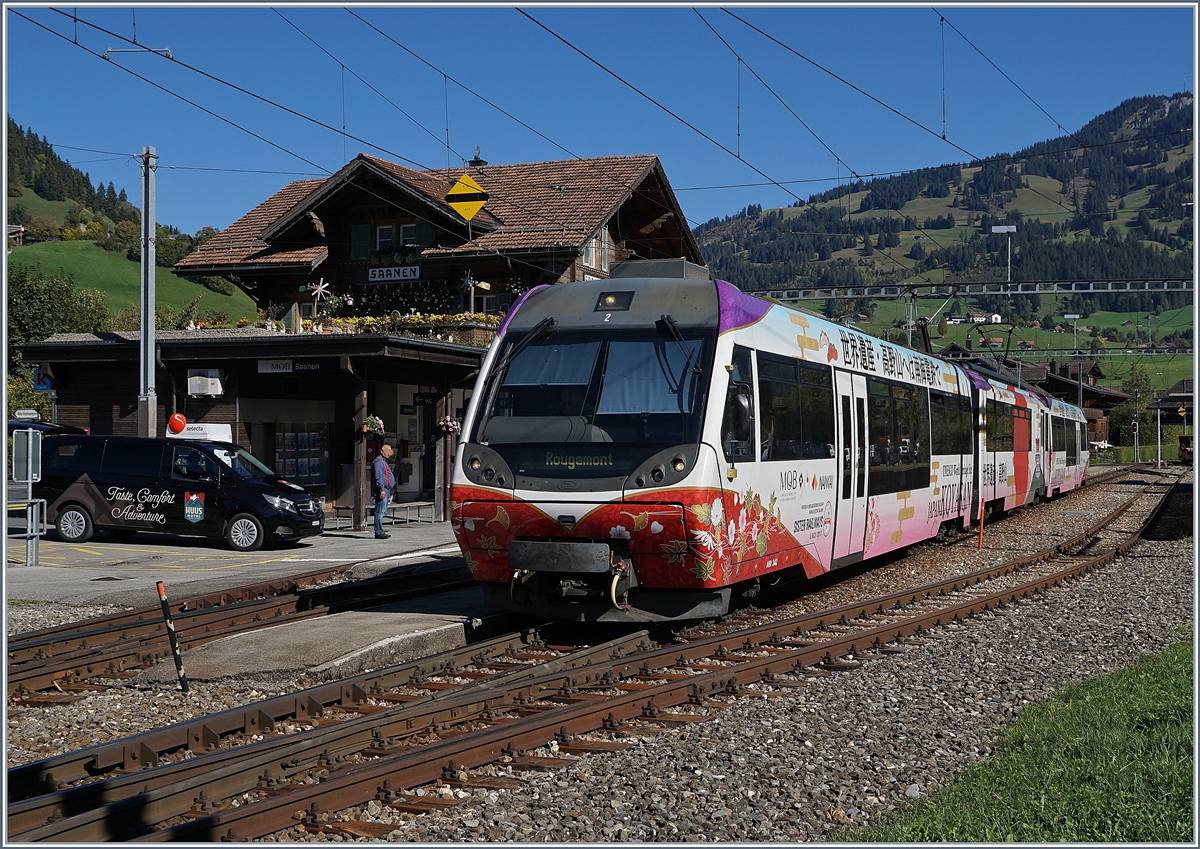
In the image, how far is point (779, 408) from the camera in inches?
445

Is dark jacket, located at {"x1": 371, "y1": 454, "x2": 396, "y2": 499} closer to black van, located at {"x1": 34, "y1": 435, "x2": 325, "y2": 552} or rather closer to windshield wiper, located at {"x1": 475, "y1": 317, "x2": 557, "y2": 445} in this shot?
black van, located at {"x1": 34, "y1": 435, "x2": 325, "y2": 552}

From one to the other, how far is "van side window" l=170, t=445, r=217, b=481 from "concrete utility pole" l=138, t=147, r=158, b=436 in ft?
6.78

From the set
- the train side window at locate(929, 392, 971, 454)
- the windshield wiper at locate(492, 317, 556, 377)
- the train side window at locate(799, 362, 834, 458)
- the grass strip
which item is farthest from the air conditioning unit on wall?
the grass strip

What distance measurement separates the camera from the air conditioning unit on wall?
988 inches

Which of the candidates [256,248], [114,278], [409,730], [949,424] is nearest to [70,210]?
[114,278]

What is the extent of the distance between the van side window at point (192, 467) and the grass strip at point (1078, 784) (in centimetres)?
1576

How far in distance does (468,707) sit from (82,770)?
91.6 inches

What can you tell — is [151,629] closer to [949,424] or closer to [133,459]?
[133,459]

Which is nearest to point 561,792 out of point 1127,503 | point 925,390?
point 925,390

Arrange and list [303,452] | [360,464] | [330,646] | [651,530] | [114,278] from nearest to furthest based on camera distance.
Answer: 1. [330,646]
2. [651,530]
3. [360,464]
4. [303,452]
5. [114,278]

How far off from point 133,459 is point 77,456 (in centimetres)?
120

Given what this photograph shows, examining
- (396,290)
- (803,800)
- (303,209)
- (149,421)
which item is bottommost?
(803,800)

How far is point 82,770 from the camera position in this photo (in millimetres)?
6293

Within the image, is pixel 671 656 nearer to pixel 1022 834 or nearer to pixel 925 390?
pixel 1022 834
